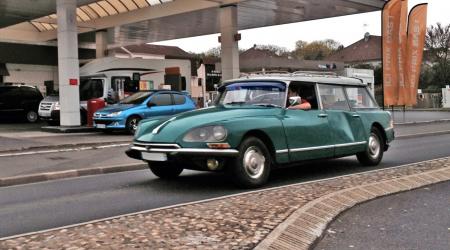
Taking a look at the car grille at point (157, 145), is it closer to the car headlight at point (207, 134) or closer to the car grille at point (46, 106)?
the car headlight at point (207, 134)

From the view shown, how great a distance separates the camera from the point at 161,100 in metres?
20.5

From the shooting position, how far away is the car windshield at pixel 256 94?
9081 millimetres

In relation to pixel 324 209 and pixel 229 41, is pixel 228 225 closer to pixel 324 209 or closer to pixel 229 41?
pixel 324 209

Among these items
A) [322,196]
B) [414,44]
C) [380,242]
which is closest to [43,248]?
[380,242]

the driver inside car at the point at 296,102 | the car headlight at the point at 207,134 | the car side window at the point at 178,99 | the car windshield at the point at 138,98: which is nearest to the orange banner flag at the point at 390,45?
the car side window at the point at 178,99

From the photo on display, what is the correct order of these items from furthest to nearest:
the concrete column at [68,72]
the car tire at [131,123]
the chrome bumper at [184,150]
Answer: the concrete column at [68,72], the car tire at [131,123], the chrome bumper at [184,150]

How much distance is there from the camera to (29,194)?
332 inches

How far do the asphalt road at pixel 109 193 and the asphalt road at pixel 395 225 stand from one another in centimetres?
204

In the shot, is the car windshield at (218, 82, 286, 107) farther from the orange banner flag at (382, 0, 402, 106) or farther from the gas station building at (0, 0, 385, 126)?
the orange banner flag at (382, 0, 402, 106)

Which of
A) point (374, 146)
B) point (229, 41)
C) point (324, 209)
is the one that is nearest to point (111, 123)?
point (229, 41)

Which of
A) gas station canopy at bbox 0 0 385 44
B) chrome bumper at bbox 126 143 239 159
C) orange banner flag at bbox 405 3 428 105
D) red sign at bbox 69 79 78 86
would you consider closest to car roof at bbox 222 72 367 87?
chrome bumper at bbox 126 143 239 159

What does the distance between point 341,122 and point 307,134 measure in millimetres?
1123

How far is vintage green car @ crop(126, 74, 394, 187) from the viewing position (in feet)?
26.1

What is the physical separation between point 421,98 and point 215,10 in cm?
3292
